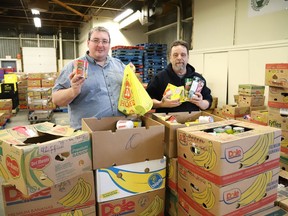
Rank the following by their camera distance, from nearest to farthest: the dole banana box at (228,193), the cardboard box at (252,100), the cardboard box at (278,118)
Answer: the dole banana box at (228,193) → the cardboard box at (278,118) → the cardboard box at (252,100)

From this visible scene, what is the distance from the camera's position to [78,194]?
48.7 inches

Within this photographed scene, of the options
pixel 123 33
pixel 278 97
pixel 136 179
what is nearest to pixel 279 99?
pixel 278 97

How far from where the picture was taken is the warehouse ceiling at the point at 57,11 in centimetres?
655

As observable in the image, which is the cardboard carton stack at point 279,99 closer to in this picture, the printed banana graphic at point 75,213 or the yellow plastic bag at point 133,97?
the yellow plastic bag at point 133,97

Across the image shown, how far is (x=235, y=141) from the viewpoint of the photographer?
1089 mm

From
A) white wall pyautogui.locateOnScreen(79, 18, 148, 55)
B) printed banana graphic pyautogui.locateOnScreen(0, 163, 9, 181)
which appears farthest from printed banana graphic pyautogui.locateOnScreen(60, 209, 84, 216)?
white wall pyautogui.locateOnScreen(79, 18, 148, 55)

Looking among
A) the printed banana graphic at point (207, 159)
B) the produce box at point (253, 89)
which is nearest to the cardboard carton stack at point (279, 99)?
the produce box at point (253, 89)

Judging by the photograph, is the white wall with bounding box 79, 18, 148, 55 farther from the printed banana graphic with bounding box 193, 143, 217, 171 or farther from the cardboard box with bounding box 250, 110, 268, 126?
the printed banana graphic with bounding box 193, 143, 217, 171

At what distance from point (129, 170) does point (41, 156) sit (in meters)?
0.50

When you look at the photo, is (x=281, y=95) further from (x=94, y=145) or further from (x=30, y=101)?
(x=30, y=101)

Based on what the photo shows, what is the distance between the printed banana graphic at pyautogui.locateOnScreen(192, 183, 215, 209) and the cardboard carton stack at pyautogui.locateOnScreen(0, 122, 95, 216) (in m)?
0.56

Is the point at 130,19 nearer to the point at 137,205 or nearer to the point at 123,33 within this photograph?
the point at 123,33

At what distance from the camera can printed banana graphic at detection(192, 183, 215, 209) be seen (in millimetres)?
1124

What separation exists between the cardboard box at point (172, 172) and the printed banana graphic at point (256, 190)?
0.38m
